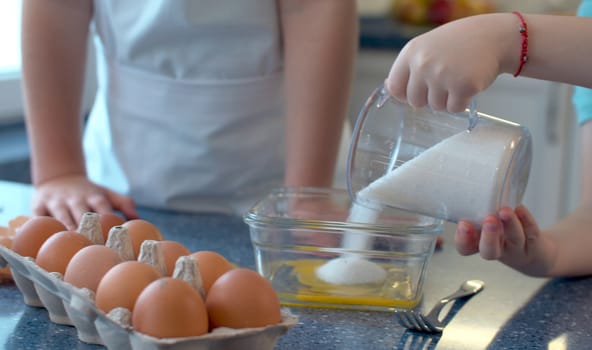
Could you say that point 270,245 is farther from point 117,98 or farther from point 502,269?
point 117,98

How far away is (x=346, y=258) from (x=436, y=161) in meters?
0.14

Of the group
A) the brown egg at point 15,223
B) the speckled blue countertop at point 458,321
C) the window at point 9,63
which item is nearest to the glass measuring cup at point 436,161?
the speckled blue countertop at point 458,321

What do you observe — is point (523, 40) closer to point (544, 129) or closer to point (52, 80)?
point (52, 80)

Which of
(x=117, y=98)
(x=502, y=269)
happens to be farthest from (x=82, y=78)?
(x=502, y=269)

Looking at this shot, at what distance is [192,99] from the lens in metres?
1.25

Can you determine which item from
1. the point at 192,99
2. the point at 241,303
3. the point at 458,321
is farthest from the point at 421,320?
the point at 192,99

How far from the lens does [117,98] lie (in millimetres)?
1317

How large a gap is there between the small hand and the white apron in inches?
5.6

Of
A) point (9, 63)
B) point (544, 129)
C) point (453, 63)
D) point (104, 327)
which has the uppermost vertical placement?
point (453, 63)

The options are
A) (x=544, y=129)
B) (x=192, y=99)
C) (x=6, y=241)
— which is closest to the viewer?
(x=6, y=241)

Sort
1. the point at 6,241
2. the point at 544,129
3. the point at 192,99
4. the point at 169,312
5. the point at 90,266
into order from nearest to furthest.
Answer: the point at 169,312
the point at 90,266
the point at 6,241
the point at 192,99
the point at 544,129

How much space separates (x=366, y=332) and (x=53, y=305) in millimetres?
281

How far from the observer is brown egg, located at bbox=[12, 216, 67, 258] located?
2.56 ft

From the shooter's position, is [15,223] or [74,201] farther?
[74,201]
